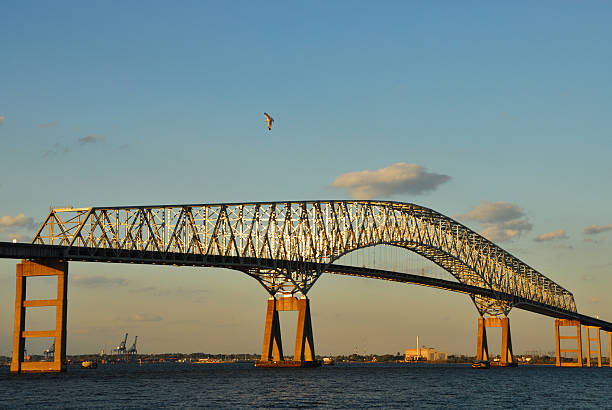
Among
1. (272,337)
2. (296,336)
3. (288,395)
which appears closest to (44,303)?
(288,395)

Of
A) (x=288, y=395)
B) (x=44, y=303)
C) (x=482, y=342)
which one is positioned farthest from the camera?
(x=482, y=342)

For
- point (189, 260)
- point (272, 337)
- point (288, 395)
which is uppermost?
point (189, 260)

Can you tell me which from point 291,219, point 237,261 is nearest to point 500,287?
point 291,219

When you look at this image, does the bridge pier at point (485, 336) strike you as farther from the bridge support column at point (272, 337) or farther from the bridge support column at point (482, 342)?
the bridge support column at point (272, 337)

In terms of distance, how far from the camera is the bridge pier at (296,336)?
112500 millimetres

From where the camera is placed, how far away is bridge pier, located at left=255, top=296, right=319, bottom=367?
112 meters

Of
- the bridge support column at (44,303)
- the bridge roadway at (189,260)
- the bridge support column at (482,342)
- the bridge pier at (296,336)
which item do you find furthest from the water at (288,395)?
the bridge support column at (482,342)

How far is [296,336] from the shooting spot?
113 metres

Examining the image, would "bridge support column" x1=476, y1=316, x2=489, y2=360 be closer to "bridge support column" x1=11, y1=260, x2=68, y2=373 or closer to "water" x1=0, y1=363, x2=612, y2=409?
"water" x1=0, y1=363, x2=612, y2=409

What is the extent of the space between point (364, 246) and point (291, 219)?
20.6 metres

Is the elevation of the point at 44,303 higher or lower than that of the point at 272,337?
higher

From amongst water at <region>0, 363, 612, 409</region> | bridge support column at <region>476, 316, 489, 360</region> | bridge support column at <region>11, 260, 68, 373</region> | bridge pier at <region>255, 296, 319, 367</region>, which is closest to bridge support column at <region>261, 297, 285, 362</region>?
bridge pier at <region>255, 296, 319, 367</region>

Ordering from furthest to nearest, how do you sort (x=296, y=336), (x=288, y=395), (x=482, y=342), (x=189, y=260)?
(x=482, y=342) < (x=296, y=336) < (x=189, y=260) < (x=288, y=395)

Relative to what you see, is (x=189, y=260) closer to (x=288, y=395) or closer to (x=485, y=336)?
(x=288, y=395)
